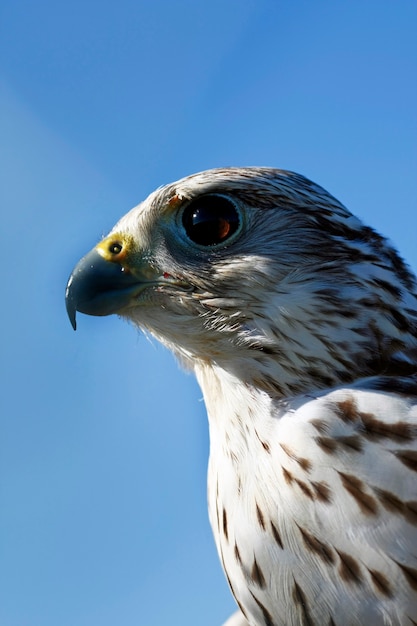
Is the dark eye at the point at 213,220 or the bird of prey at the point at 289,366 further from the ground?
the dark eye at the point at 213,220

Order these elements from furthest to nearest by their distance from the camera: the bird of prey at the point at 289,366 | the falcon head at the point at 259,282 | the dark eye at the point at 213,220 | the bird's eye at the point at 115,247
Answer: the bird's eye at the point at 115,247, the dark eye at the point at 213,220, the falcon head at the point at 259,282, the bird of prey at the point at 289,366

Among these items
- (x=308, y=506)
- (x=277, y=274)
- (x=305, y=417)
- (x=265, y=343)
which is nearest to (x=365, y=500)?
(x=308, y=506)

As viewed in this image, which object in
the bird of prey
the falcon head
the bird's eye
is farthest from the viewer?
the bird's eye

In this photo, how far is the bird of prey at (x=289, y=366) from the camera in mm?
2209

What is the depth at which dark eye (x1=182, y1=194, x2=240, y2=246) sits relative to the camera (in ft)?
9.48

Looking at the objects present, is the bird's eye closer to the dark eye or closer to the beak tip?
the beak tip

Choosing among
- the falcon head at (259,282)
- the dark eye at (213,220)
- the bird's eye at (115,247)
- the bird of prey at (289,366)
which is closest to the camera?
the bird of prey at (289,366)

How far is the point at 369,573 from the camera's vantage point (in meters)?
2.16

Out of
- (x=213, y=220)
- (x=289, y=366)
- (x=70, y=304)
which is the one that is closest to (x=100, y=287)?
(x=70, y=304)

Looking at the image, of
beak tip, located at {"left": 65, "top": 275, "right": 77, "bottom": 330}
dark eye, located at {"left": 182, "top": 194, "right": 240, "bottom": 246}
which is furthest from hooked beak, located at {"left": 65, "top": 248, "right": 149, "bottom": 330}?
dark eye, located at {"left": 182, "top": 194, "right": 240, "bottom": 246}

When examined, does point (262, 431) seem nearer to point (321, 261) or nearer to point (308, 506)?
point (308, 506)

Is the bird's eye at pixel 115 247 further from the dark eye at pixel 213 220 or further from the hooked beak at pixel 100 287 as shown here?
the dark eye at pixel 213 220

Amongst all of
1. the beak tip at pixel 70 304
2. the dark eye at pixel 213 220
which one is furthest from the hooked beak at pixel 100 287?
the dark eye at pixel 213 220

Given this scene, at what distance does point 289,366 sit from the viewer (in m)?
2.61
